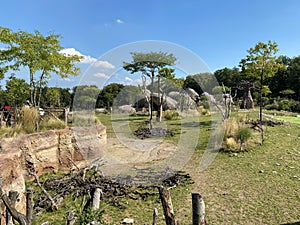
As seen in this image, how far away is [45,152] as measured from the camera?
5691 mm

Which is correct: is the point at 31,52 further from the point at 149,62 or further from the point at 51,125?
the point at 149,62

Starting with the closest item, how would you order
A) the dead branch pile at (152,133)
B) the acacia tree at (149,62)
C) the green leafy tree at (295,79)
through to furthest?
the dead branch pile at (152,133) < the acacia tree at (149,62) < the green leafy tree at (295,79)

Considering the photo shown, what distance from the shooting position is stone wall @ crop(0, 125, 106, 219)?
3.74 m

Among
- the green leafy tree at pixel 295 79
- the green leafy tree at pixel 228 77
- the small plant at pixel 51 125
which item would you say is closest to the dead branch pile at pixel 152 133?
the small plant at pixel 51 125

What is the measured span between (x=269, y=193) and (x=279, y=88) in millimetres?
32746

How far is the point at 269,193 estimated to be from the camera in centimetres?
429

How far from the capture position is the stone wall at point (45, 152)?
147 inches

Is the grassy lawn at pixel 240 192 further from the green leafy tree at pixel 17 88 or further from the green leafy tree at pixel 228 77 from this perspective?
the green leafy tree at pixel 228 77

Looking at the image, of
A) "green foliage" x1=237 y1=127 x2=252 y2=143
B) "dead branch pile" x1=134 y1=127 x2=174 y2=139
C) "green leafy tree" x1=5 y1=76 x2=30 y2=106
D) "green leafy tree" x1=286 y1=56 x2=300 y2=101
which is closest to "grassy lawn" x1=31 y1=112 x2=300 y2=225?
"green foliage" x1=237 y1=127 x2=252 y2=143

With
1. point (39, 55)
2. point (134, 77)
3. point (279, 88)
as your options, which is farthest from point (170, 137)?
point (279, 88)

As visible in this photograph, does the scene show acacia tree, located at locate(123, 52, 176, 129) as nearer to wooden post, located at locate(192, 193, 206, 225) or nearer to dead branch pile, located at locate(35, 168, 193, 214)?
dead branch pile, located at locate(35, 168, 193, 214)

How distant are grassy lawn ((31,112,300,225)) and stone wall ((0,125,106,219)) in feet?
2.92

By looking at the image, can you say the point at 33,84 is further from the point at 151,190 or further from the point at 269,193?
the point at 269,193

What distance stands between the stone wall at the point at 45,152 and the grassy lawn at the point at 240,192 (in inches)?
35.0
